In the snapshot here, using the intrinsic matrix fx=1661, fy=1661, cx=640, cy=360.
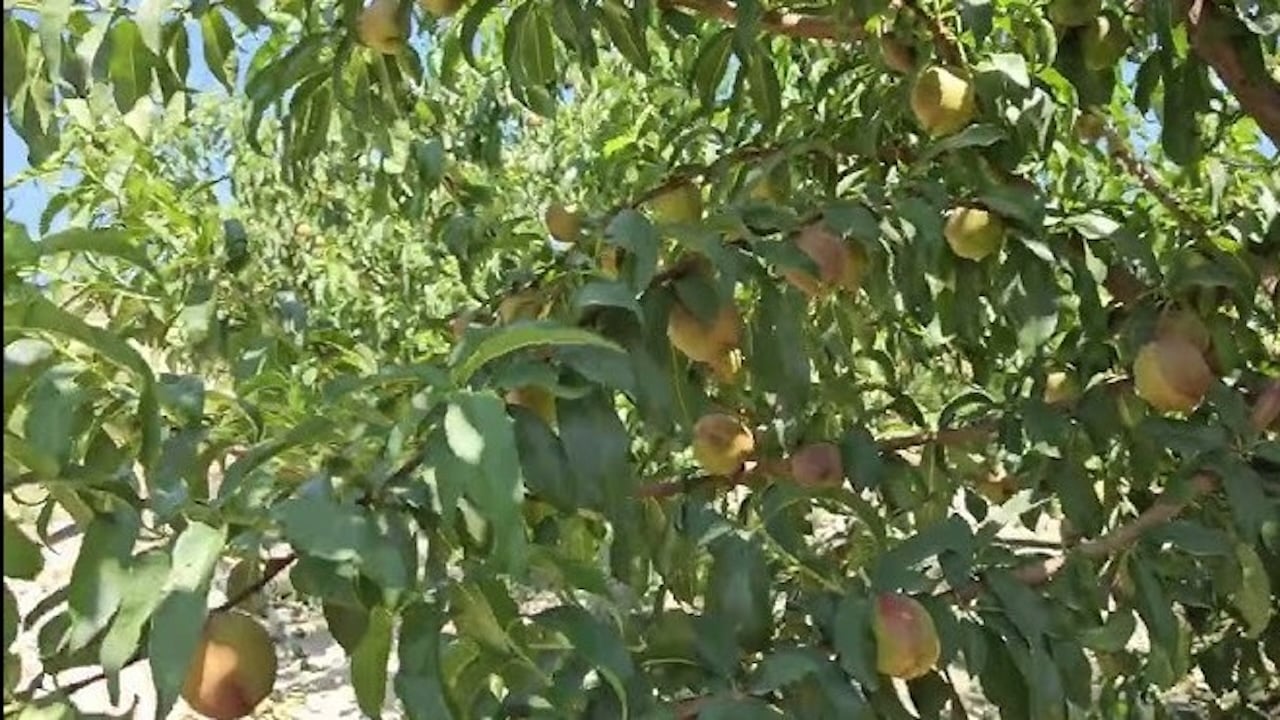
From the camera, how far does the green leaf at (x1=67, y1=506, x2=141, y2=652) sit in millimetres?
706

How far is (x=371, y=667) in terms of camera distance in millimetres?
840

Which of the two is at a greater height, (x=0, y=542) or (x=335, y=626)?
(x=0, y=542)

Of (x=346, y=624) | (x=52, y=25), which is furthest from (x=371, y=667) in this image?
(x=52, y=25)

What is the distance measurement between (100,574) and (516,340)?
0.21 meters

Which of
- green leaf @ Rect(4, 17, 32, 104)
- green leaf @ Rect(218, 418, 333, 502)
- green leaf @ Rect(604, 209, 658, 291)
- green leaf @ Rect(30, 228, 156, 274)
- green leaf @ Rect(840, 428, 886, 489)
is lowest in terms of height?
green leaf @ Rect(840, 428, 886, 489)

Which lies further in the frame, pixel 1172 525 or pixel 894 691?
pixel 1172 525

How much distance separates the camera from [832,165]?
165 centimetres

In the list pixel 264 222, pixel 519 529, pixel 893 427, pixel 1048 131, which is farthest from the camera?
pixel 264 222

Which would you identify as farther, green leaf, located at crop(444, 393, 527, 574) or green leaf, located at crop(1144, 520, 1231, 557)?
green leaf, located at crop(1144, 520, 1231, 557)

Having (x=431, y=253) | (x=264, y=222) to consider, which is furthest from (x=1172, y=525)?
(x=264, y=222)

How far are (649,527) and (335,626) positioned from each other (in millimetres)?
608

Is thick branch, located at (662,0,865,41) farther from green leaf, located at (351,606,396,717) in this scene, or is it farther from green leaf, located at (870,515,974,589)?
green leaf, located at (351,606,396,717)

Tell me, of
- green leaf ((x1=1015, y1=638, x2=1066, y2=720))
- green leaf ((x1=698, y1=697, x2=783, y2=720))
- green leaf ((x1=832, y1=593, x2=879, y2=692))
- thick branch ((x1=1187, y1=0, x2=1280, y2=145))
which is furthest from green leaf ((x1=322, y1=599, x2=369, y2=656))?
thick branch ((x1=1187, y1=0, x2=1280, y2=145))

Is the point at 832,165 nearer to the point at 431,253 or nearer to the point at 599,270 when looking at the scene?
the point at 599,270
